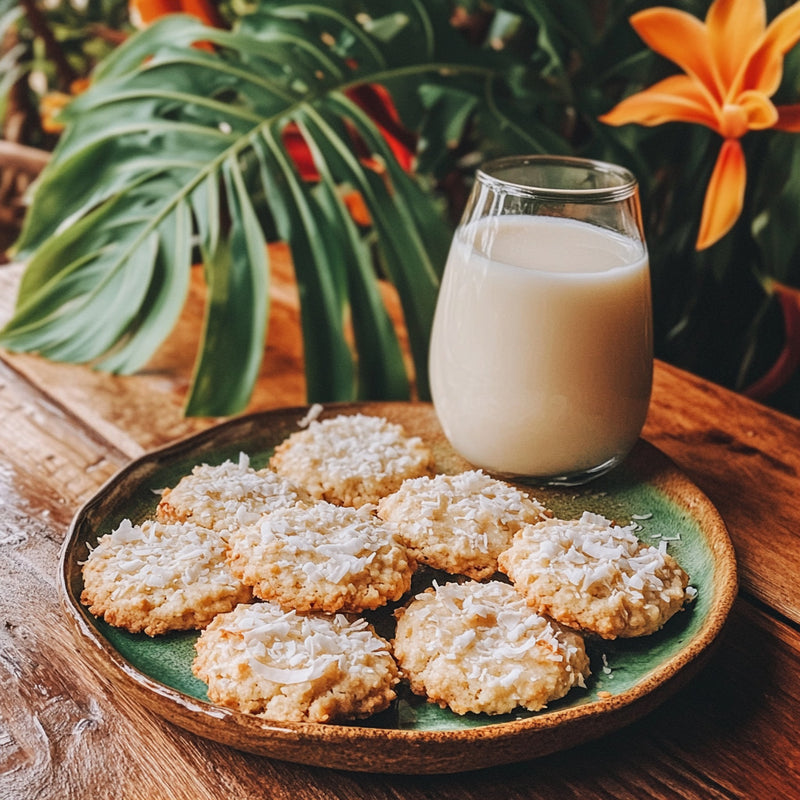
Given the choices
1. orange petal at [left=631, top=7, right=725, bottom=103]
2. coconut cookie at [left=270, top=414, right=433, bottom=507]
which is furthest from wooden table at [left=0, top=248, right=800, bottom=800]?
orange petal at [left=631, top=7, right=725, bottom=103]

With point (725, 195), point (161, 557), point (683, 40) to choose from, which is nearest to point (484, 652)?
point (161, 557)

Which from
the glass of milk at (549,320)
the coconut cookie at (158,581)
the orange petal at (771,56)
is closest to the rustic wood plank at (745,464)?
the glass of milk at (549,320)

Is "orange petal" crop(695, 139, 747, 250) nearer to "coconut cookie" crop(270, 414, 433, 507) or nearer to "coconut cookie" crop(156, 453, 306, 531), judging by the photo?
"coconut cookie" crop(270, 414, 433, 507)

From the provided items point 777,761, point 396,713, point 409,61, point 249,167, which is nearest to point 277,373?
point 249,167

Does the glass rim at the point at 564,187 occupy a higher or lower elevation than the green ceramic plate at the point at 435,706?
higher

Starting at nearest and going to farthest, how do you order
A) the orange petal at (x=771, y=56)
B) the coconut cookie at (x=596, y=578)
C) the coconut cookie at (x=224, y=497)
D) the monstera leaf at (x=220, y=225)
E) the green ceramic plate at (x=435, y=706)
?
the green ceramic plate at (x=435, y=706), the coconut cookie at (x=596, y=578), the coconut cookie at (x=224, y=497), the orange petal at (x=771, y=56), the monstera leaf at (x=220, y=225)

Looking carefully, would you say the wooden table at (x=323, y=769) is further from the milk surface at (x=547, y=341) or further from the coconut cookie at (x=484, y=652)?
the milk surface at (x=547, y=341)

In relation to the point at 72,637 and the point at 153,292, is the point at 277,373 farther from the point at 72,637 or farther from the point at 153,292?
the point at 72,637
